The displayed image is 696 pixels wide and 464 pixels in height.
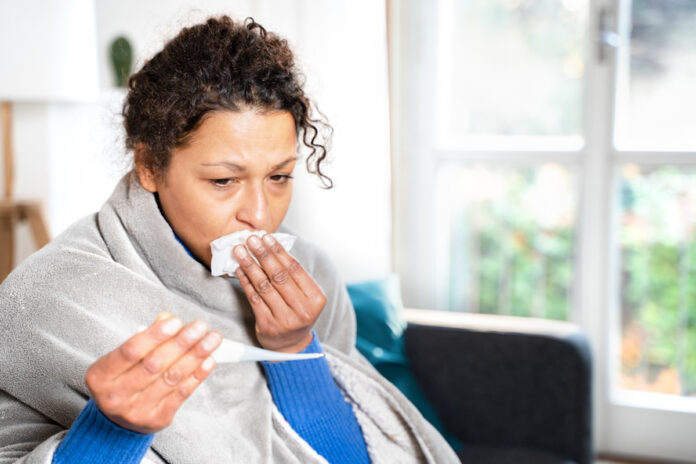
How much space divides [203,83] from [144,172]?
169mm

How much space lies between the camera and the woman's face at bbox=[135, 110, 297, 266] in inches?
40.7

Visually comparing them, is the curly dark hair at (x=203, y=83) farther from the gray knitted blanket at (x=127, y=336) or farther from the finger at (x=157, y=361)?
the finger at (x=157, y=361)

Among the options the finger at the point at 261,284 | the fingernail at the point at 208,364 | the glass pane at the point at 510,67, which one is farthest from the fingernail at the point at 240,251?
the glass pane at the point at 510,67

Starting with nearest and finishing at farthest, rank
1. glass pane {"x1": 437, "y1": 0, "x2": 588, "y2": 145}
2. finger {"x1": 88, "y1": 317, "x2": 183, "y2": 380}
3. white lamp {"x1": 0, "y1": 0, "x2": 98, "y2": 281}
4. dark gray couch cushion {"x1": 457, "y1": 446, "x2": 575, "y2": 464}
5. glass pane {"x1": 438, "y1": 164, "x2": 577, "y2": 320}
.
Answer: finger {"x1": 88, "y1": 317, "x2": 183, "y2": 380}, dark gray couch cushion {"x1": 457, "y1": 446, "x2": 575, "y2": 464}, white lamp {"x1": 0, "y1": 0, "x2": 98, "y2": 281}, glass pane {"x1": 437, "y1": 0, "x2": 588, "y2": 145}, glass pane {"x1": 438, "y1": 164, "x2": 577, "y2": 320}

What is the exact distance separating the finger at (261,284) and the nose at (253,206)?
0.04m

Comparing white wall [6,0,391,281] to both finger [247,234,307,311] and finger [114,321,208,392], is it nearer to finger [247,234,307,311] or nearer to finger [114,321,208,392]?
finger [247,234,307,311]

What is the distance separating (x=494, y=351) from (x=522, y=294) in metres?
0.85

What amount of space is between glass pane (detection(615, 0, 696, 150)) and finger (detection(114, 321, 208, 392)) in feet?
6.62

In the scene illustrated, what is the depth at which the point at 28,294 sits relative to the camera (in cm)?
98

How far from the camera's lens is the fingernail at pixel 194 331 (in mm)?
743

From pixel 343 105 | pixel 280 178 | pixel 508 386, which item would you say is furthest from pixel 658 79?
pixel 280 178

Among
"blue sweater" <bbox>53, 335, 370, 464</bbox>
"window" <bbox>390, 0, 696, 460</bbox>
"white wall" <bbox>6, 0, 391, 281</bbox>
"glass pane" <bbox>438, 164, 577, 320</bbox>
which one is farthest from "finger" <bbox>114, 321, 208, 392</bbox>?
"glass pane" <bbox>438, 164, 577, 320</bbox>

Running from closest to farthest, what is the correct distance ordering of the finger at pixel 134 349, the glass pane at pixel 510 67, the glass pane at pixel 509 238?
the finger at pixel 134 349 < the glass pane at pixel 510 67 < the glass pane at pixel 509 238

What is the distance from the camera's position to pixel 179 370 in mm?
750
